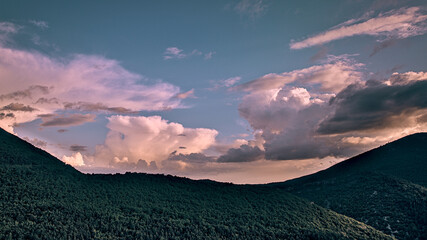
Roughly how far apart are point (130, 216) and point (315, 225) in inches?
3450

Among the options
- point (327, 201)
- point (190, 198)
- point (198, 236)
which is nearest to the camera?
point (198, 236)

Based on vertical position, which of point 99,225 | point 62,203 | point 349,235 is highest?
point 62,203

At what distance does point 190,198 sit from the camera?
516 ft

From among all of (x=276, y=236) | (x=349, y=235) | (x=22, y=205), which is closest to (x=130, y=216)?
(x=22, y=205)

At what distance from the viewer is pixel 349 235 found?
431ft

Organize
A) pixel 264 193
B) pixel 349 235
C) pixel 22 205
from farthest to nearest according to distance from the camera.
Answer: pixel 264 193
pixel 349 235
pixel 22 205

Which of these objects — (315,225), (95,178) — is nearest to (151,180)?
(95,178)

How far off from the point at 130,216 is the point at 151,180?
63866mm

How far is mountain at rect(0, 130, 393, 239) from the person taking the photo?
307ft

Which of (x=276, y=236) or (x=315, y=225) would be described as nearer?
(x=276, y=236)

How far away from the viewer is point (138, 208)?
4879 inches

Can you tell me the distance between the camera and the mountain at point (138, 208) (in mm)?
93438

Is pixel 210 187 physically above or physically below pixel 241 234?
above

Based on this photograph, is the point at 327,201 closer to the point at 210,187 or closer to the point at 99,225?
the point at 210,187
